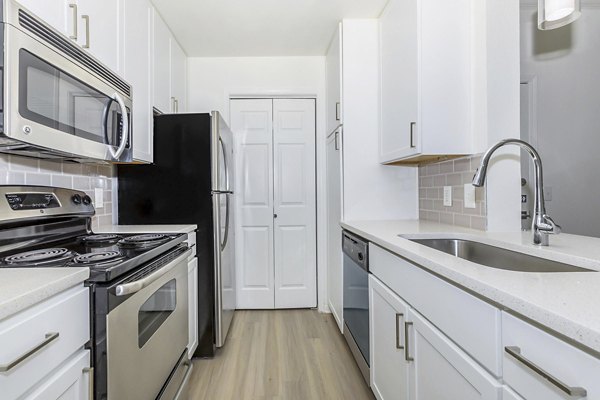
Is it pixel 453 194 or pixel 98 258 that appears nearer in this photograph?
pixel 98 258

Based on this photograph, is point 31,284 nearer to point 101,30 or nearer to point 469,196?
point 101,30

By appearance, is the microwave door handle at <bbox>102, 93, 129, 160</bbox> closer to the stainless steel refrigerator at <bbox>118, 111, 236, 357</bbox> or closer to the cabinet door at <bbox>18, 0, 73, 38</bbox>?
the cabinet door at <bbox>18, 0, 73, 38</bbox>

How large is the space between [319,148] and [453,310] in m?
2.36

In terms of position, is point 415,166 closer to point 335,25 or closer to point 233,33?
point 335,25

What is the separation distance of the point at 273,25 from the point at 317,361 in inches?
96.1

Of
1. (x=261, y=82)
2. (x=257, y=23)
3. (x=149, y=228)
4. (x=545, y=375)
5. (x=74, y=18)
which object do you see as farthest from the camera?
(x=261, y=82)

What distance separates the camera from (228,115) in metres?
3.08

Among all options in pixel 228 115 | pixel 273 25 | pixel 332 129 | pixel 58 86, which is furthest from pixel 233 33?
pixel 58 86

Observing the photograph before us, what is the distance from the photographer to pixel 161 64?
7.59ft

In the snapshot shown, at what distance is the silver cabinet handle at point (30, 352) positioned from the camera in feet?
2.06

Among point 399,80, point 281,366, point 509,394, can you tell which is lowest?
point 281,366

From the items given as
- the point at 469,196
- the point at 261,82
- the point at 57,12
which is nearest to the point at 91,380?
the point at 57,12

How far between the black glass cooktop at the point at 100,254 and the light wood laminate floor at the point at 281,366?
3.09ft

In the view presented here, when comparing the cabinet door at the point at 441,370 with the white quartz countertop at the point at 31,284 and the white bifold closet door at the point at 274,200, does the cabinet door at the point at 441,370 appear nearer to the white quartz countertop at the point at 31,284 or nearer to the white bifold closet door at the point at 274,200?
the white quartz countertop at the point at 31,284
